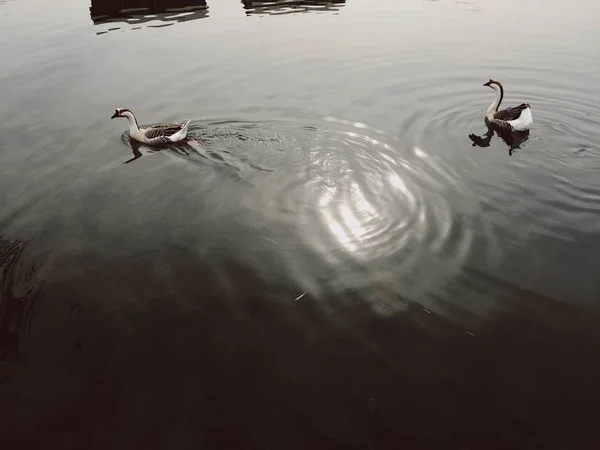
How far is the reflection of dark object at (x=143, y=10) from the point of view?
28.4 meters

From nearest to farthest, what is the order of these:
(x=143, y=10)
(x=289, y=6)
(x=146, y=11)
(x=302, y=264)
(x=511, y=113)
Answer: (x=302, y=264) → (x=511, y=113) → (x=146, y=11) → (x=143, y=10) → (x=289, y=6)

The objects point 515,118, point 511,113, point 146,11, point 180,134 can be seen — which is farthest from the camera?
point 146,11

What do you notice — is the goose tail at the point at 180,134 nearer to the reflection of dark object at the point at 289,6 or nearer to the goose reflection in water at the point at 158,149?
the goose reflection in water at the point at 158,149

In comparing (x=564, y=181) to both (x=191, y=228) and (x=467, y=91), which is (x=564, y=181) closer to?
(x=467, y=91)

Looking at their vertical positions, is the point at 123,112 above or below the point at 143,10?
below

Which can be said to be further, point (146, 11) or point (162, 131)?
point (146, 11)

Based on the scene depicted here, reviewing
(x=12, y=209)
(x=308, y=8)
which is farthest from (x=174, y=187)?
(x=308, y=8)

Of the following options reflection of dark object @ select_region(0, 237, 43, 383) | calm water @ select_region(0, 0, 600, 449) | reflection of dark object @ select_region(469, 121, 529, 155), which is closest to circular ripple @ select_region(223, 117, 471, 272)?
calm water @ select_region(0, 0, 600, 449)

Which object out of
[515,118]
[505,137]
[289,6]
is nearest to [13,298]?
[505,137]

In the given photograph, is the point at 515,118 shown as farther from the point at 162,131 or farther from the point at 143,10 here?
the point at 143,10

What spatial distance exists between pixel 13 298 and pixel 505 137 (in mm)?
13501

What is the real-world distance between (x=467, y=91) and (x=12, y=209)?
15278 millimetres

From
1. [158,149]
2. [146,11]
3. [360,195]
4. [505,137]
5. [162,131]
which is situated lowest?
[505,137]

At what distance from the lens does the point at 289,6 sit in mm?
31500
